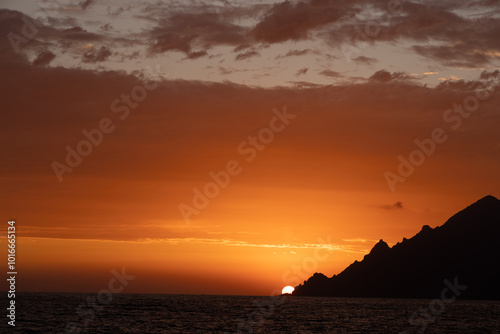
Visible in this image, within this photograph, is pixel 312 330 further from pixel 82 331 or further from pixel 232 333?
pixel 82 331

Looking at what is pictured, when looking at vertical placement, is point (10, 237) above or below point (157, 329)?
above

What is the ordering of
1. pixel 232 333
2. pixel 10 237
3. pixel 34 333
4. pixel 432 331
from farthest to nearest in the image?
1. pixel 432 331
2. pixel 232 333
3. pixel 34 333
4. pixel 10 237

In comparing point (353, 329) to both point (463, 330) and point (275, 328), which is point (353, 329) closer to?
point (275, 328)

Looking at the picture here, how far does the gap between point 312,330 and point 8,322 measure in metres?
55.8

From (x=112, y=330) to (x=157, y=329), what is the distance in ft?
25.6

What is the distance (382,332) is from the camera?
315ft

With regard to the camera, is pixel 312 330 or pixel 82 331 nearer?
pixel 82 331

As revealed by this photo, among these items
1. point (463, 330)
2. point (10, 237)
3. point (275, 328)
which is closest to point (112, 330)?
point (275, 328)

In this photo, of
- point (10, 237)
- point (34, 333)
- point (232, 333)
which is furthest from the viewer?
point (232, 333)

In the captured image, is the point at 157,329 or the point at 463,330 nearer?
the point at 157,329

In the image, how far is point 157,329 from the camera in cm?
9588

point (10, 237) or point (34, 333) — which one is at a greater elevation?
point (10, 237)

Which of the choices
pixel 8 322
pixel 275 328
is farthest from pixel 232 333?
pixel 8 322

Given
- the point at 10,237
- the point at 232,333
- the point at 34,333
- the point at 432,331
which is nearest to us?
the point at 10,237
